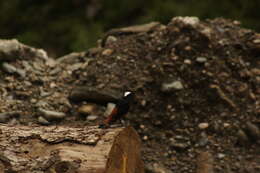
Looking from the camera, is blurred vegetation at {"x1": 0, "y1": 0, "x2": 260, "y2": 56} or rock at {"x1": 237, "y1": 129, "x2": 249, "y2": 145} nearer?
rock at {"x1": 237, "y1": 129, "x2": 249, "y2": 145}

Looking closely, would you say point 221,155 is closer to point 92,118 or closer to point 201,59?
point 201,59

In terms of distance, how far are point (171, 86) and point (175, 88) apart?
59 millimetres

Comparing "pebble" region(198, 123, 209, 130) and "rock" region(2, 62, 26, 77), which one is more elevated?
"rock" region(2, 62, 26, 77)

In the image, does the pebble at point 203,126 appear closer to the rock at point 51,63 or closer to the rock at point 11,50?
the rock at point 51,63

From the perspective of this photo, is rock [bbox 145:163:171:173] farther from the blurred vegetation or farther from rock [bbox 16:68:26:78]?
the blurred vegetation

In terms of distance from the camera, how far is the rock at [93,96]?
551 centimetres

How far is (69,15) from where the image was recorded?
11.4m

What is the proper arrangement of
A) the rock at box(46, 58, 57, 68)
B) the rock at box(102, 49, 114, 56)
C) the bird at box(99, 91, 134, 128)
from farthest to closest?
the rock at box(46, 58, 57, 68) < the rock at box(102, 49, 114, 56) < the bird at box(99, 91, 134, 128)

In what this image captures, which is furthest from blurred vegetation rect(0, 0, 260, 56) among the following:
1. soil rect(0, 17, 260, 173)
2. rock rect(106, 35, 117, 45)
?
soil rect(0, 17, 260, 173)

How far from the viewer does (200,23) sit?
6164 mm

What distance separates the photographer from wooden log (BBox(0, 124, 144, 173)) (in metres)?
3.41

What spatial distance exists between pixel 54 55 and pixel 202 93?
18.5ft

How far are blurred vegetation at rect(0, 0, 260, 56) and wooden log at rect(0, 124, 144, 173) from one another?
5.96 meters

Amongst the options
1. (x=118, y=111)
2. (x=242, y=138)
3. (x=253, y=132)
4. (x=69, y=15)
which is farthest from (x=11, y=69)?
(x=69, y=15)
